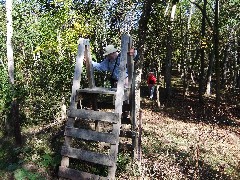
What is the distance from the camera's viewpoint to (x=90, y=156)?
6.12 meters

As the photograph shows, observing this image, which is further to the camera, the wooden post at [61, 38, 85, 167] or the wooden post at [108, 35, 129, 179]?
the wooden post at [61, 38, 85, 167]

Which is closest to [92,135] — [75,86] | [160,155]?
[75,86]

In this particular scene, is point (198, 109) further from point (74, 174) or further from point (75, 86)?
point (74, 174)

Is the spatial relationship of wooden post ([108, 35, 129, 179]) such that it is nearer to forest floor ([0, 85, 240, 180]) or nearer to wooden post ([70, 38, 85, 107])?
wooden post ([70, 38, 85, 107])

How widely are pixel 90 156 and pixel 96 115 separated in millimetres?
802

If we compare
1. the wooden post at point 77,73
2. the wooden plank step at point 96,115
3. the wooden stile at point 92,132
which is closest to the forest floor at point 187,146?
the wooden stile at point 92,132

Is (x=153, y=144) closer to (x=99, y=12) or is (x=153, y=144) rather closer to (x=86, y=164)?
(x=86, y=164)

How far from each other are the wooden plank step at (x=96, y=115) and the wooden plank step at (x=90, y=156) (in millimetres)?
667

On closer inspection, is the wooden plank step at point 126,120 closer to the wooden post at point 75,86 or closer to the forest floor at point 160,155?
the forest floor at point 160,155

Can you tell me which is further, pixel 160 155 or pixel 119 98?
pixel 160 155

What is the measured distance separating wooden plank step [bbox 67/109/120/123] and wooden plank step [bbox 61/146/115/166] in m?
0.67

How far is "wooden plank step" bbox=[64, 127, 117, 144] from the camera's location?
5937 millimetres

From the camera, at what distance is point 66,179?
6480mm

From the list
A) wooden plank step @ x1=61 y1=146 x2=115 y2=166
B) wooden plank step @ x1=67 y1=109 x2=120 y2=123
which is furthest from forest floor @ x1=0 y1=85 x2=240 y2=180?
wooden plank step @ x1=67 y1=109 x2=120 y2=123
